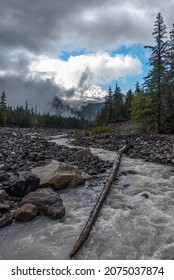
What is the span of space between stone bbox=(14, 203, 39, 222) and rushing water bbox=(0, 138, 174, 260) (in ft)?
0.58

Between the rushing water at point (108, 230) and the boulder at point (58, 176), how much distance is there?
0.53m

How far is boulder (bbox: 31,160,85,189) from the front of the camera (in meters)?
12.4

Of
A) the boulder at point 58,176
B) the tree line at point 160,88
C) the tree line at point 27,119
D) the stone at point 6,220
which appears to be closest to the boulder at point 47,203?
the stone at point 6,220

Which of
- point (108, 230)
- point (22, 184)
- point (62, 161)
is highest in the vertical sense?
point (62, 161)

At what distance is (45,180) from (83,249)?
17.4ft

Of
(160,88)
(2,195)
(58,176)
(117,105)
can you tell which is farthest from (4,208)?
(117,105)

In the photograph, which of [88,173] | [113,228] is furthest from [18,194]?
[88,173]

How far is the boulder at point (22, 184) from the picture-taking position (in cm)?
1107

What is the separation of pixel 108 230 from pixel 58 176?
15.1ft

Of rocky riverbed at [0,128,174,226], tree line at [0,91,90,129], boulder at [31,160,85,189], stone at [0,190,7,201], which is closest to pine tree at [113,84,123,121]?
tree line at [0,91,90,129]

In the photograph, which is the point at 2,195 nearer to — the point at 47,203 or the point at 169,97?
the point at 47,203

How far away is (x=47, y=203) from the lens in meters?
9.71

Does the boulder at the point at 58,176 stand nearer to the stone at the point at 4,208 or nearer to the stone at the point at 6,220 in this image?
the stone at the point at 4,208

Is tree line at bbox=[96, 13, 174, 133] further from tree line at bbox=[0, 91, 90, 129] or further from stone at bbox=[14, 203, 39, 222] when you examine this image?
tree line at bbox=[0, 91, 90, 129]
